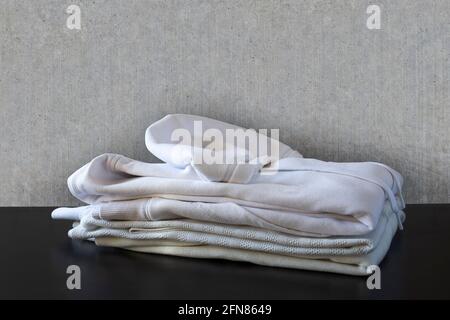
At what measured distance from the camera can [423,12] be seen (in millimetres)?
1045

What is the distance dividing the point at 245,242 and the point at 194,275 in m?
0.08

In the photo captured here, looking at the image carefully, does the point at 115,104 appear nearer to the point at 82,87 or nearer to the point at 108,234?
the point at 82,87

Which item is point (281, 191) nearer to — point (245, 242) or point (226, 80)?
point (245, 242)

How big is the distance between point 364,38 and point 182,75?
321 mm

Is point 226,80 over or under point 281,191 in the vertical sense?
over

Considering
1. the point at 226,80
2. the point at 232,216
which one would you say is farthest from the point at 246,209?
the point at 226,80

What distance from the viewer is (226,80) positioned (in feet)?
3.62

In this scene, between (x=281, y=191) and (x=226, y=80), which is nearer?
(x=281, y=191)

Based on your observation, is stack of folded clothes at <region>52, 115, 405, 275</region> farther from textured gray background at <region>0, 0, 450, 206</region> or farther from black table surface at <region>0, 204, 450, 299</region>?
textured gray background at <region>0, 0, 450, 206</region>

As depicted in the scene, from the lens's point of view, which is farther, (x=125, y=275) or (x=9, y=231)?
(x=9, y=231)

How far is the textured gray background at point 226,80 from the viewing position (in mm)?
1061

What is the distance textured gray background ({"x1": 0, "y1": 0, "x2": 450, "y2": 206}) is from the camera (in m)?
1.06
